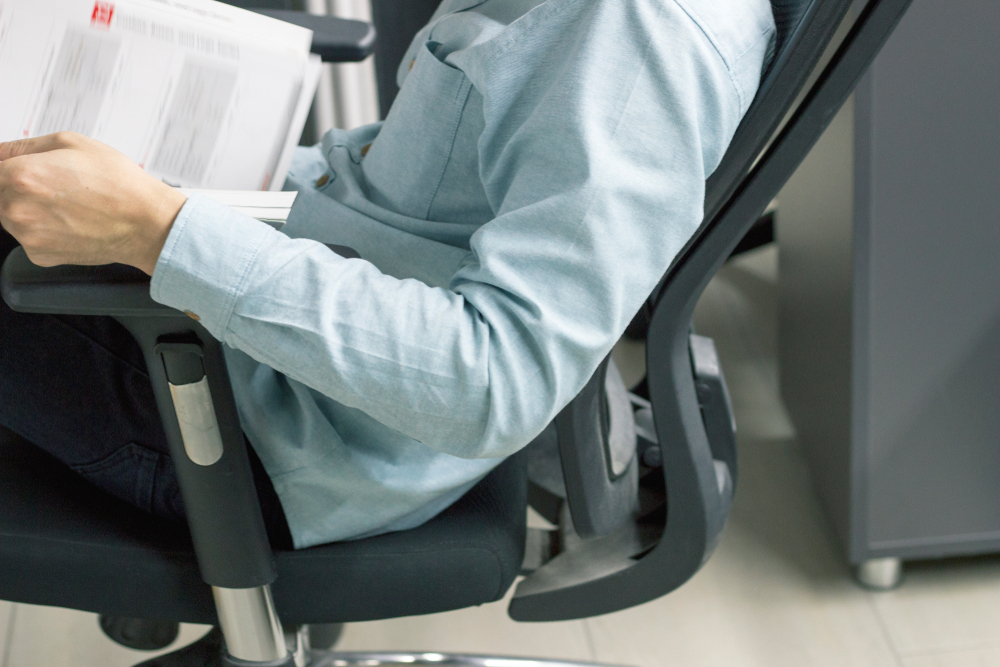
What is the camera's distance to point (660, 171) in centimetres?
56

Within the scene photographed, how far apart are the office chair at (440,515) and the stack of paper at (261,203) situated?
3.6 inches

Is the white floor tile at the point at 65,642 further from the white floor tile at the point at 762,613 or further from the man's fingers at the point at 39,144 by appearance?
the man's fingers at the point at 39,144

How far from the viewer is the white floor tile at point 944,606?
3.99 ft

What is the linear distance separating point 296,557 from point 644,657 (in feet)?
2.20

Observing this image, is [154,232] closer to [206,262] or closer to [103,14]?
[206,262]

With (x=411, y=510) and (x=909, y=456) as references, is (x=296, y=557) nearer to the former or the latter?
(x=411, y=510)

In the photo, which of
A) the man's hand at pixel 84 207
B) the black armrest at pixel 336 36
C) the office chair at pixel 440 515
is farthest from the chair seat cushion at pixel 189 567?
the black armrest at pixel 336 36

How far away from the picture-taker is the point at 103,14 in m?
0.70

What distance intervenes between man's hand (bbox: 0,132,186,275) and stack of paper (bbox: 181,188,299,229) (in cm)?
5

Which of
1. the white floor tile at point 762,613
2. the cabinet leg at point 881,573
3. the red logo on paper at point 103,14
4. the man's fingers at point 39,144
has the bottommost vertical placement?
the white floor tile at point 762,613

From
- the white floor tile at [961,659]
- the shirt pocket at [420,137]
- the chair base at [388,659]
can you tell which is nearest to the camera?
the shirt pocket at [420,137]

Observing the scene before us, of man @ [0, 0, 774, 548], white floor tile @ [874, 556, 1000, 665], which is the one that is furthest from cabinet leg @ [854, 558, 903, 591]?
man @ [0, 0, 774, 548]

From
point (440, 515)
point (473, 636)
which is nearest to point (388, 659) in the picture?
point (473, 636)

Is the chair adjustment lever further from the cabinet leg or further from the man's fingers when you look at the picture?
the cabinet leg
